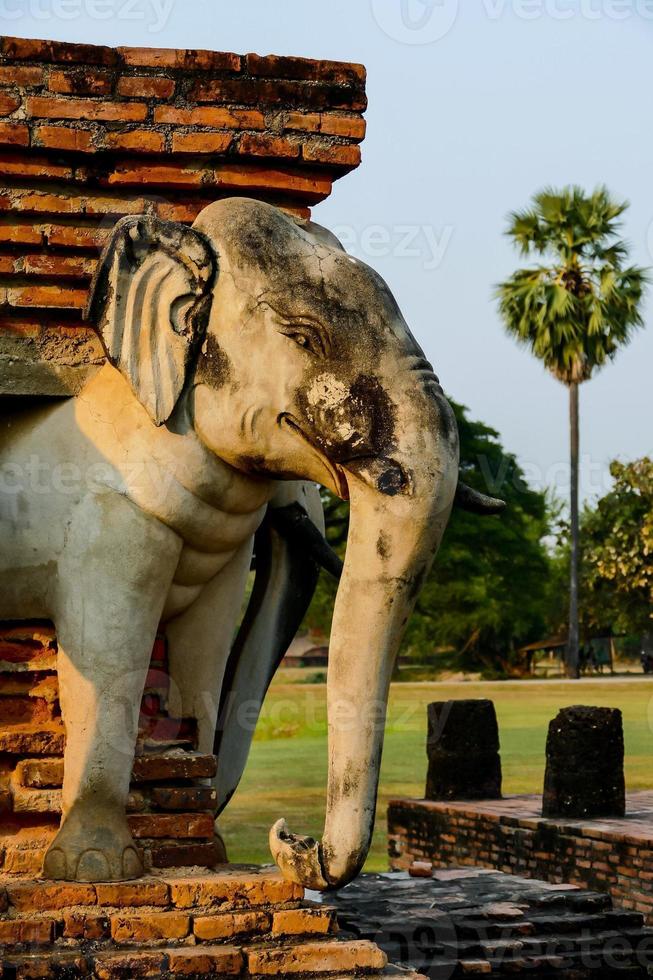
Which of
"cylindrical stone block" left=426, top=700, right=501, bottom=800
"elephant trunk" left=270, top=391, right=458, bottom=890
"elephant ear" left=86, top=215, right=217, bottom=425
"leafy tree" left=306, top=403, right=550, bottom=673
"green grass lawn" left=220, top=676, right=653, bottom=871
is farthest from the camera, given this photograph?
"leafy tree" left=306, top=403, right=550, bottom=673

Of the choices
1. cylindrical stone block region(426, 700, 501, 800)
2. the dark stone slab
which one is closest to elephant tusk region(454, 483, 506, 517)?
the dark stone slab

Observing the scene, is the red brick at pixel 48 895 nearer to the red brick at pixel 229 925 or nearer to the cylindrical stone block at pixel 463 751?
the red brick at pixel 229 925

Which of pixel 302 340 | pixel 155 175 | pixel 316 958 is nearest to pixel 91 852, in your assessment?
pixel 316 958

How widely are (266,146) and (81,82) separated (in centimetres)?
61

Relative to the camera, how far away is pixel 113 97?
194 inches

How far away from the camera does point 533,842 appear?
1160cm

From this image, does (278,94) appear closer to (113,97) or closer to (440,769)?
(113,97)

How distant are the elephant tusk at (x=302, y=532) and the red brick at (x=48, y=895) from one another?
150 cm

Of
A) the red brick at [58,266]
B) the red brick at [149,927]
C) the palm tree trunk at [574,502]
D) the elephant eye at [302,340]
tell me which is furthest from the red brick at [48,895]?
the palm tree trunk at [574,502]

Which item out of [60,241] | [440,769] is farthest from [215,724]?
[440,769]

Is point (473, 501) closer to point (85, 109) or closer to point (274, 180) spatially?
point (274, 180)

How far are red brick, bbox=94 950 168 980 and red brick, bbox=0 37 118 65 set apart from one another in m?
2.69

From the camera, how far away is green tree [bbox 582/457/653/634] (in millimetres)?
31828

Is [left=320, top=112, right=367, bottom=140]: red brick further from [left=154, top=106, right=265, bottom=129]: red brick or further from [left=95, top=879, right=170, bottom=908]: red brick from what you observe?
[left=95, top=879, right=170, bottom=908]: red brick
